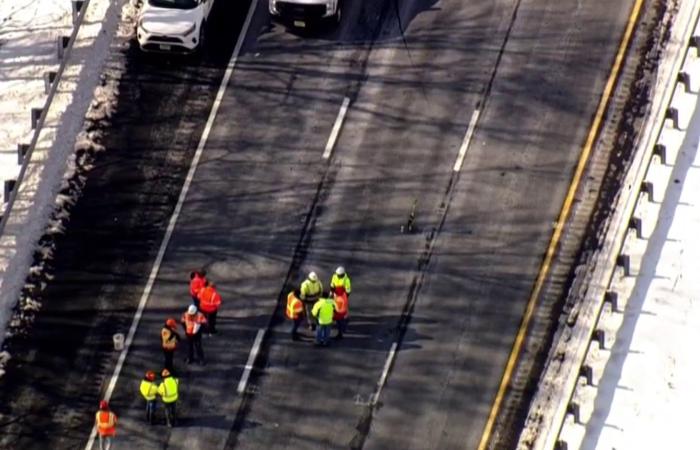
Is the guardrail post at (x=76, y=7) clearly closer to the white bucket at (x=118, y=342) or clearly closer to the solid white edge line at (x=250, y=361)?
the white bucket at (x=118, y=342)

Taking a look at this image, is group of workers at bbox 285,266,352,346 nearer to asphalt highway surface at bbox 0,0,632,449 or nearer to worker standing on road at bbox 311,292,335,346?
worker standing on road at bbox 311,292,335,346

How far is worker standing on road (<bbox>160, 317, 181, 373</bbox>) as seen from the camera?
4266cm

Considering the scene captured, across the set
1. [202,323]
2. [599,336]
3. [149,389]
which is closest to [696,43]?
[599,336]

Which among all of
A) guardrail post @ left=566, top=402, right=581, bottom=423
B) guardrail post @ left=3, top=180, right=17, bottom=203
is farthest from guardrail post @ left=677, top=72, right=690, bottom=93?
guardrail post @ left=3, top=180, right=17, bottom=203

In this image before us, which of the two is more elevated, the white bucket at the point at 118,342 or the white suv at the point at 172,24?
the white suv at the point at 172,24

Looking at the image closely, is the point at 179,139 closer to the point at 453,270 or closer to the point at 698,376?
the point at 453,270

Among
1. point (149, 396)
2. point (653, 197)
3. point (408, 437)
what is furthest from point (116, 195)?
point (653, 197)

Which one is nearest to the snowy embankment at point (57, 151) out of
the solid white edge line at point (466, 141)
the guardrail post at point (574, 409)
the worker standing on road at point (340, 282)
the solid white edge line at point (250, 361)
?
the solid white edge line at point (250, 361)

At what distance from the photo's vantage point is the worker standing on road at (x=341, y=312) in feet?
141

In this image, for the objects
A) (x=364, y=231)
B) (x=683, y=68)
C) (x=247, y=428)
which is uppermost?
(x=683, y=68)

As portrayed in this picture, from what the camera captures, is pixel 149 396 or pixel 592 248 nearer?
pixel 149 396

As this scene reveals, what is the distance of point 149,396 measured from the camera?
42062 millimetres

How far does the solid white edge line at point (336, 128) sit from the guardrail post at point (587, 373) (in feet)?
28.6

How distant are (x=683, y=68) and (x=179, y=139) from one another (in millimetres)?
13596
